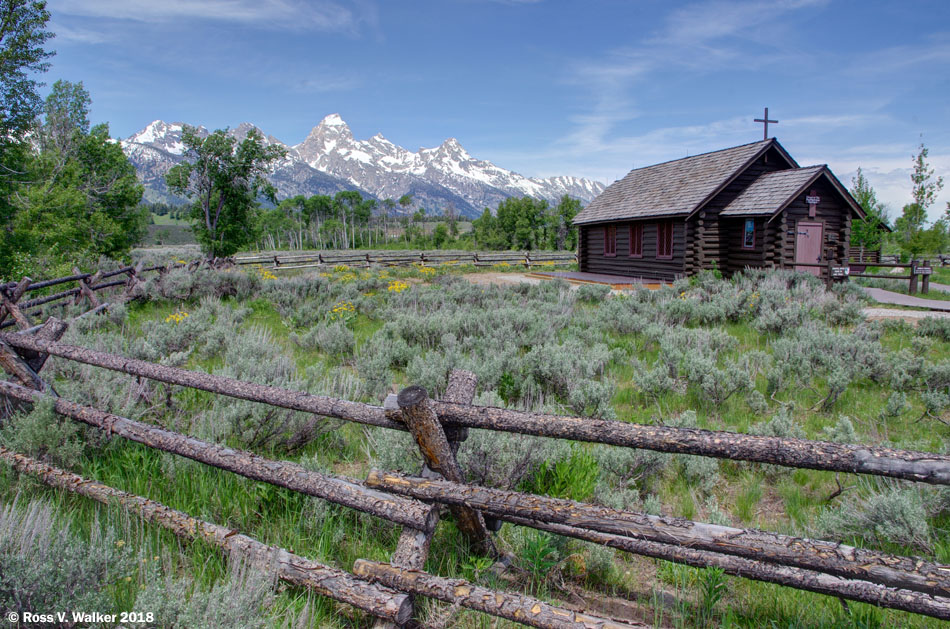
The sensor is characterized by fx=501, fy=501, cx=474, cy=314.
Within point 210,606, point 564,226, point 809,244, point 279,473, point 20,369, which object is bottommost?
point 210,606

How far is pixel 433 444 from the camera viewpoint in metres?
2.61

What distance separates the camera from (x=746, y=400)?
5602 millimetres

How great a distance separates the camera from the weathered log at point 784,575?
206 cm

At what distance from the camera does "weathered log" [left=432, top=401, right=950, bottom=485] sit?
2027 mm

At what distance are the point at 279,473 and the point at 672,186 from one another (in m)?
22.8

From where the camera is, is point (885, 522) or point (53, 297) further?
point (53, 297)

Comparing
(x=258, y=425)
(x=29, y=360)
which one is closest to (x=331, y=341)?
(x=258, y=425)

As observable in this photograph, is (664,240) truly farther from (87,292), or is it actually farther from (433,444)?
(433,444)

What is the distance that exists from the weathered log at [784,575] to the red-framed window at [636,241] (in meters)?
21.8

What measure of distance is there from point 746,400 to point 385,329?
5.62m

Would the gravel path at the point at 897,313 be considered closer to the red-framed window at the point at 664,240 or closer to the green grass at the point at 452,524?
the green grass at the point at 452,524

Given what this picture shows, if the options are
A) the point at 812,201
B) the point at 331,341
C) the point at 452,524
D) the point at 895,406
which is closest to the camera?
the point at 452,524

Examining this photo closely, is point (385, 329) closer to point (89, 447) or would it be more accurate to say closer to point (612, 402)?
point (612, 402)

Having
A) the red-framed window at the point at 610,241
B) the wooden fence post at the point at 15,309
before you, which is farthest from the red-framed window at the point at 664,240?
the wooden fence post at the point at 15,309
